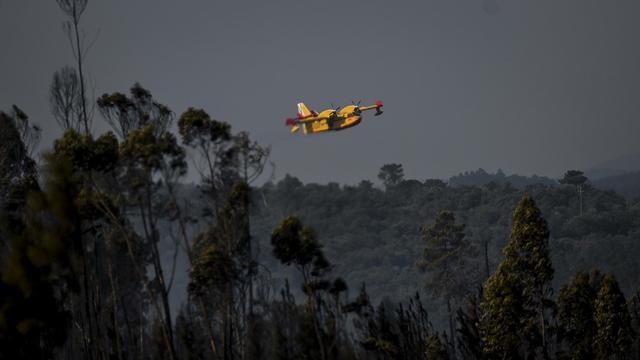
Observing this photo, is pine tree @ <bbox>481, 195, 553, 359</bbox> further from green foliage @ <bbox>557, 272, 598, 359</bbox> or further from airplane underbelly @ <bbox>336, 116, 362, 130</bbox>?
airplane underbelly @ <bbox>336, 116, 362, 130</bbox>

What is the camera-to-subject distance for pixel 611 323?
142 feet

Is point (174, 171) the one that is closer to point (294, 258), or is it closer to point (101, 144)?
point (101, 144)

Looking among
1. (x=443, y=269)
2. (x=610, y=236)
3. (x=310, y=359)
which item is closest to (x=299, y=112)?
(x=443, y=269)

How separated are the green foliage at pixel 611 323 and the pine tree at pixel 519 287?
3.87 m

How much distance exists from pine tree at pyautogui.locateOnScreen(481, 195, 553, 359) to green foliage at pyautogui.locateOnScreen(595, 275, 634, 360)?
12.7ft

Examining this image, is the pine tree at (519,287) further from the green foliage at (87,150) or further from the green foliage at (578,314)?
the green foliage at (87,150)

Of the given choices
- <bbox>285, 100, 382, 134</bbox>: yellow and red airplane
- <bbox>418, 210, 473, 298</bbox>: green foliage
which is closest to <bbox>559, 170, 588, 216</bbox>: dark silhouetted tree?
<bbox>418, 210, 473, 298</bbox>: green foliage

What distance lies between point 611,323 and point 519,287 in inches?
250

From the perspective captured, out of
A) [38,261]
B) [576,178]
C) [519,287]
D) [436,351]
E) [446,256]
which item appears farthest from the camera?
[576,178]

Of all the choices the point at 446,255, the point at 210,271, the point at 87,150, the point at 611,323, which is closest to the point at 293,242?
the point at 210,271

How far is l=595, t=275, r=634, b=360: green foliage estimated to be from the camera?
1703 inches

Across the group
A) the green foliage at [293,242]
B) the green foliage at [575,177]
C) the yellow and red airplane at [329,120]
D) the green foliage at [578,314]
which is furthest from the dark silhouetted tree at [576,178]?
the green foliage at [293,242]

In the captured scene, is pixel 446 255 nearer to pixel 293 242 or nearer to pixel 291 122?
pixel 291 122

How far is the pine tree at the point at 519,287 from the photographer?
130 ft
